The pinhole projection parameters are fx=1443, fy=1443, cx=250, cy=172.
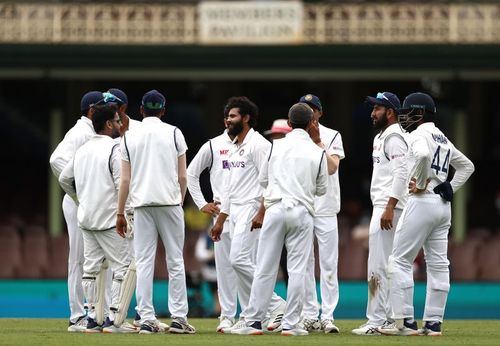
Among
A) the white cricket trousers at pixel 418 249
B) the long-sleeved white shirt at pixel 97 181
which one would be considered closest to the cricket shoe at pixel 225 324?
Result: the long-sleeved white shirt at pixel 97 181

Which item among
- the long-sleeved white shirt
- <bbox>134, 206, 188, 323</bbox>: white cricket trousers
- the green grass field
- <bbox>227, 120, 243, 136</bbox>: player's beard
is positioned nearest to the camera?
the green grass field

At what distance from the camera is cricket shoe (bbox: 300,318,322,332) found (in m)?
14.4

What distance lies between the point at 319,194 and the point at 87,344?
272cm

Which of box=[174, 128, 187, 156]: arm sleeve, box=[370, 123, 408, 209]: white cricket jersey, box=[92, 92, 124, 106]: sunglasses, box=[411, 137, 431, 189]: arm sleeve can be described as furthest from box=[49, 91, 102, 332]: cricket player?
box=[411, 137, 431, 189]: arm sleeve

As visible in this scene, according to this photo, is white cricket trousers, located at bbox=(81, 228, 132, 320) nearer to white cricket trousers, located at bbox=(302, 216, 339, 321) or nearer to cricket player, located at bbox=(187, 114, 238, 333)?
cricket player, located at bbox=(187, 114, 238, 333)

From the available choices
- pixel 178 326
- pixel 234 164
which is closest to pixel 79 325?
pixel 178 326

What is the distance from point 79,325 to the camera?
569 inches

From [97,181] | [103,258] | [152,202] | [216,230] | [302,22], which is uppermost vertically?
[302,22]

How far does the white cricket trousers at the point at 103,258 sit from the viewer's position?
13.8 meters

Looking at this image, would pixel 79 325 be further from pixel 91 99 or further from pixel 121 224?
pixel 91 99

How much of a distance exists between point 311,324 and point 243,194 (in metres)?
1.47

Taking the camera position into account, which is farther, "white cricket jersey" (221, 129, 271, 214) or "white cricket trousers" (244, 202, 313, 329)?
"white cricket jersey" (221, 129, 271, 214)

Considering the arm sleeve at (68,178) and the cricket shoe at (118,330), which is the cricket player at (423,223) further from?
the arm sleeve at (68,178)

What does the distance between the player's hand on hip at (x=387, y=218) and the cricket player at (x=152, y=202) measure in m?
1.95
